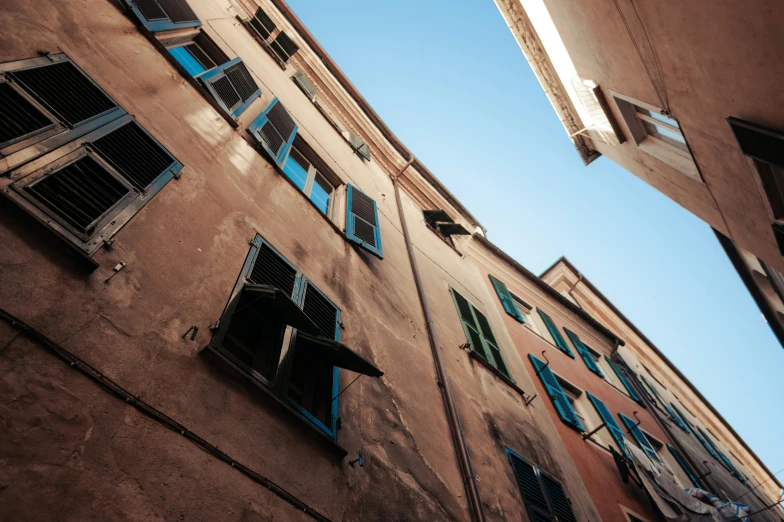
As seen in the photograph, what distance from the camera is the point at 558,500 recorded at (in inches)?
236

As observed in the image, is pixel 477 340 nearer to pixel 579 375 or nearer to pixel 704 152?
pixel 704 152

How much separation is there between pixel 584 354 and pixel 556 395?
467 cm

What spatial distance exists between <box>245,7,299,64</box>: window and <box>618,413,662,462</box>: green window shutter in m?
12.1

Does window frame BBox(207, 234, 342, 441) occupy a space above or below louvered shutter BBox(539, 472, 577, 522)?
below

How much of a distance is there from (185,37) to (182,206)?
164 inches

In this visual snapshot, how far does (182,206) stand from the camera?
3.85 meters

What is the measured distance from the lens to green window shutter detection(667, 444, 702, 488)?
39.2 feet

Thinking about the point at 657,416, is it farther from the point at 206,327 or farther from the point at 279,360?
the point at 206,327

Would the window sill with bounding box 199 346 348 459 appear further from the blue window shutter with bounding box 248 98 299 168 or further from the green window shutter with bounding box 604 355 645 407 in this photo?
the green window shutter with bounding box 604 355 645 407

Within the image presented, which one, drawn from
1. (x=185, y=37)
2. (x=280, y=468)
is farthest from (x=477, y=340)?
(x=185, y=37)

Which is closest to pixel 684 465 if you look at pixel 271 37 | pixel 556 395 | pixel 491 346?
pixel 556 395

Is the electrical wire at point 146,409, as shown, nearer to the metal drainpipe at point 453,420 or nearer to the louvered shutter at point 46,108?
the louvered shutter at point 46,108

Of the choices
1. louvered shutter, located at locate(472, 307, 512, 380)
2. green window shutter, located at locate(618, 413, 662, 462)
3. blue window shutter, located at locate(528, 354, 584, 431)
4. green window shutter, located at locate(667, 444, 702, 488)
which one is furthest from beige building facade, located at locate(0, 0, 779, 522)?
green window shutter, located at locate(667, 444, 702, 488)

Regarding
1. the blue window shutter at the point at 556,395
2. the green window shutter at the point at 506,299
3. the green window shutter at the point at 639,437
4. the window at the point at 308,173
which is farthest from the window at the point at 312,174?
the green window shutter at the point at 639,437
